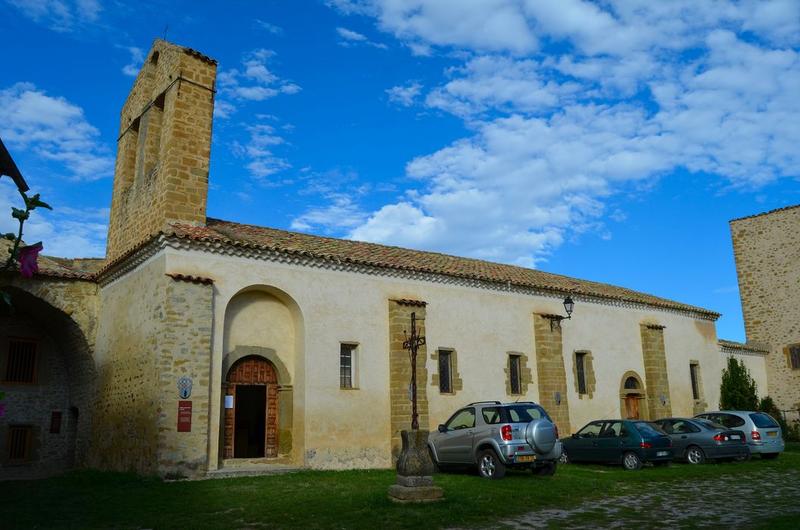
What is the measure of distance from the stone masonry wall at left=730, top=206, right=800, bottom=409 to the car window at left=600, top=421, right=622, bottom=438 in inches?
760

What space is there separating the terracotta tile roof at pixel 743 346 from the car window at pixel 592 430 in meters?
16.4

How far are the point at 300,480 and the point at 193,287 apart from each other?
5301mm

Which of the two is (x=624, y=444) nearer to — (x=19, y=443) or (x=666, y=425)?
(x=666, y=425)

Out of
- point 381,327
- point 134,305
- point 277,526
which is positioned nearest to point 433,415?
point 381,327

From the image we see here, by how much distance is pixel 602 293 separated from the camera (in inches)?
1009

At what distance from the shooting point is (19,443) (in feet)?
63.2

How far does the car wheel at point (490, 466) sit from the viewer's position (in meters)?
13.9

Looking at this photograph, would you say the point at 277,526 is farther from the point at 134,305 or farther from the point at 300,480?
the point at 134,305

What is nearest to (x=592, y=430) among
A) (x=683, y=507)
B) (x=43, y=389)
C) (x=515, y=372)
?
(x=515, y=372)

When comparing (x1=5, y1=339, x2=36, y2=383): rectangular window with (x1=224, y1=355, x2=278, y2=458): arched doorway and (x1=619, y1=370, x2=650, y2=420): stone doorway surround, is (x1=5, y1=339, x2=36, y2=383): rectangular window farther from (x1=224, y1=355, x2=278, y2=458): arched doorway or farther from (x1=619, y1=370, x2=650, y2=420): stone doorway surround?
(x1=619, y1=370, x2=650, y2=420): stone doorway surround

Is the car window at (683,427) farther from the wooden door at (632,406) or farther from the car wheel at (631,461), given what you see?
the wooden door at (632,406)

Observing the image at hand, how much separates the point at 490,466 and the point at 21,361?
15101 mm

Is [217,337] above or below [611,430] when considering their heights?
above

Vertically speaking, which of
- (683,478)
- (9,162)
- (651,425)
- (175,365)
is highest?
(9,162)
